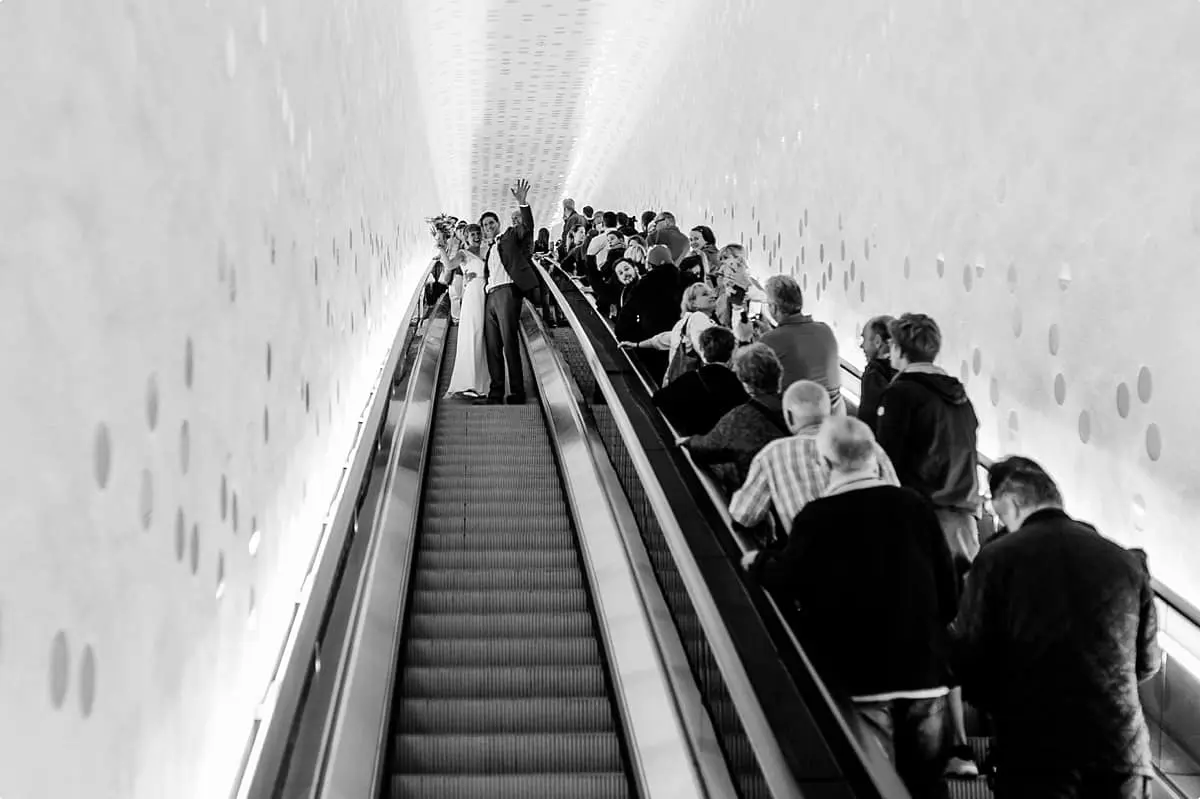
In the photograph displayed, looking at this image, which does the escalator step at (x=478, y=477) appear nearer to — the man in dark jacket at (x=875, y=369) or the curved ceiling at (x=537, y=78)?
the man in dark jacket at (x=875, y=369)

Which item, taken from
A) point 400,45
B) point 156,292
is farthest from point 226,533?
point 400,45

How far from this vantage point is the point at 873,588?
325 centimetres

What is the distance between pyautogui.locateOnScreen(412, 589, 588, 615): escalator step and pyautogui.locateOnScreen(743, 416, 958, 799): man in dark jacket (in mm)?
2470

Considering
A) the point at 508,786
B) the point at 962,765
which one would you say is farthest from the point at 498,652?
the point at 962,765

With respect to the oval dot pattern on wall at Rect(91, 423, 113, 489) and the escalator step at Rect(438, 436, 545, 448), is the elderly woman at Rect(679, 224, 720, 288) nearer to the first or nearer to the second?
the escalator step at Rect(438, 436, 545, 448)

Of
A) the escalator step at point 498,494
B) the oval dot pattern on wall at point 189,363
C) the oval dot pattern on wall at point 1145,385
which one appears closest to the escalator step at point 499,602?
the escalator step at point 498,494

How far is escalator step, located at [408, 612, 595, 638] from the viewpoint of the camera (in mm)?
5414

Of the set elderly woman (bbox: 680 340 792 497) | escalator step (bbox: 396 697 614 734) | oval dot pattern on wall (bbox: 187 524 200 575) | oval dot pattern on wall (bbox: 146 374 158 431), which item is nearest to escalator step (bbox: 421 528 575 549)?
escalator step (bbox: 396 697 614 734)

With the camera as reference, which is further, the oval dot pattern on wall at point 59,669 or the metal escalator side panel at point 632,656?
the metal escalator side panel at point 632,656

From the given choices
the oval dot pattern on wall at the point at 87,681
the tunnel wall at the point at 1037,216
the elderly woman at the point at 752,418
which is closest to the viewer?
the oval dot pattern on wall at the point at 87,681

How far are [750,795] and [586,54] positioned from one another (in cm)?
1472

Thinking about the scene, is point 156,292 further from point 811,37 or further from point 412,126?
point 412,126

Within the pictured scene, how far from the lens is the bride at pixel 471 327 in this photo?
9539 millimetres

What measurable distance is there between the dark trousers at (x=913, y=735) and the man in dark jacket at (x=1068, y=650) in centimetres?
37
